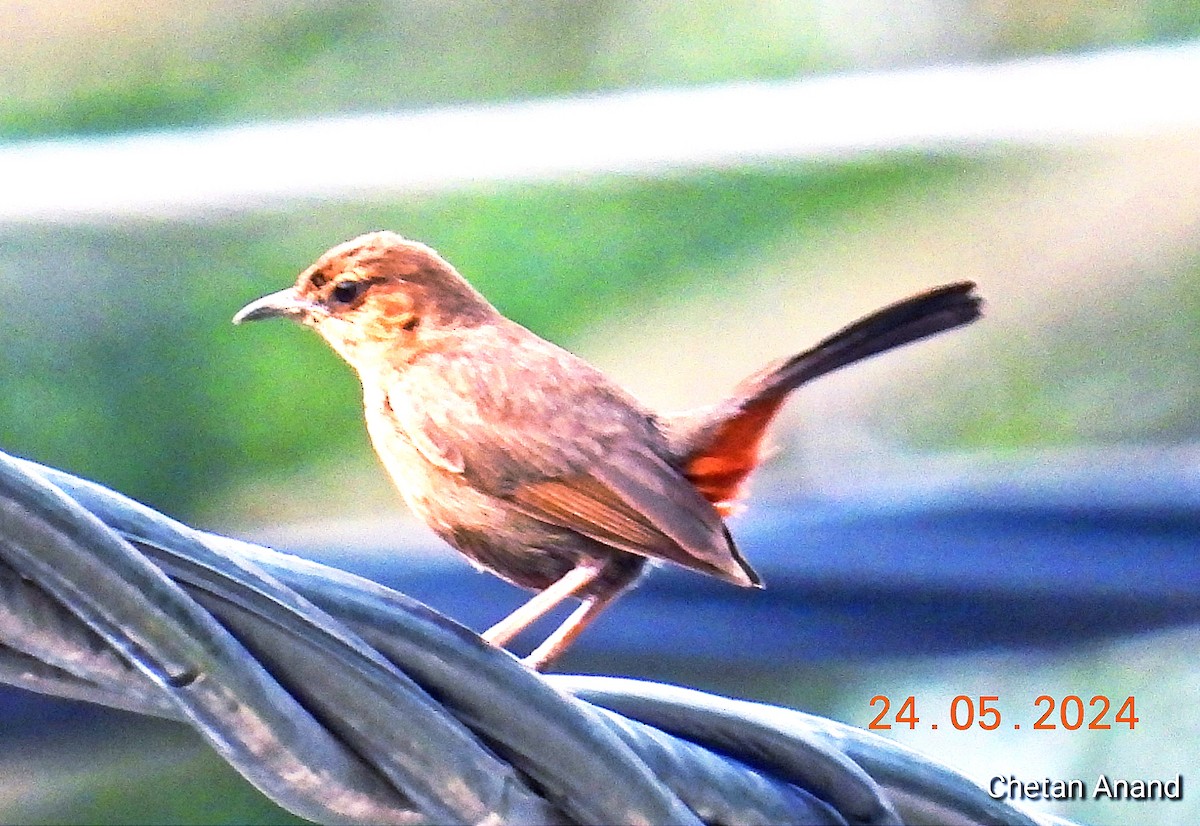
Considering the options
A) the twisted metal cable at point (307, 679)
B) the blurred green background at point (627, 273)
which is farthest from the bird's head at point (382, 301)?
the twisted metal cable at point (307, 679)

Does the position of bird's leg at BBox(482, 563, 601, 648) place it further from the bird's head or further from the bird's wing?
the bird's head

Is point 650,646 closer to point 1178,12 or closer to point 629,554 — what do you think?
point 629,554

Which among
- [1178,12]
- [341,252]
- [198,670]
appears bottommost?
[198,670]

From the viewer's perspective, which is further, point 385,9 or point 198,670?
point 385,9

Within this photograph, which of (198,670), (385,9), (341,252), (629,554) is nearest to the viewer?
(198,670)

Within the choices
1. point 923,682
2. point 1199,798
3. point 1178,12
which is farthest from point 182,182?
point 1199,798
